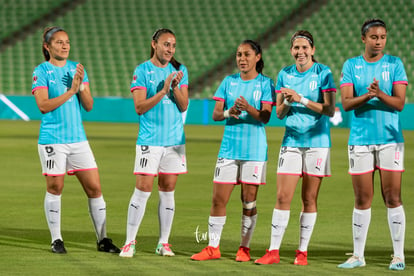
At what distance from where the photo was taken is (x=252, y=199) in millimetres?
7188

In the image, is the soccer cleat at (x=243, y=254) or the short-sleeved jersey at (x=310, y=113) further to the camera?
the soccer cleat at (x=243, y=254)

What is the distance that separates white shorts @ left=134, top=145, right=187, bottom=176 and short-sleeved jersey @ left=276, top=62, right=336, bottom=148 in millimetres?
1040

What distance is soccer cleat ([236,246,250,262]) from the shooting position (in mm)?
7148

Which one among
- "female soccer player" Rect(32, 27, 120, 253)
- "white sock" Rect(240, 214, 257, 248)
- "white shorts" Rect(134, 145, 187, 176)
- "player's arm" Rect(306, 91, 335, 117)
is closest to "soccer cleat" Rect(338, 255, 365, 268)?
"white sock" Rect(240, 214, 257, 248)

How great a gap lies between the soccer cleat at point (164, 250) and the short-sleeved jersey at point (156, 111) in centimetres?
93

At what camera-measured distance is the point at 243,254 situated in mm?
7172

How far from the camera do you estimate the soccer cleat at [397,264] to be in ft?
22.1

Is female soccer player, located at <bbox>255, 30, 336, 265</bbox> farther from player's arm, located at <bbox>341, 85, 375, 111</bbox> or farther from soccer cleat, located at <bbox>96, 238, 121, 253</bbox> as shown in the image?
soccer cleat, located at <bbox>96, 238, 121, 253</bbox>

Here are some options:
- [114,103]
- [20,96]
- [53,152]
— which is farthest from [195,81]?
[53,152]

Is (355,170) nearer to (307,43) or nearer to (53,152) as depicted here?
(307,43)

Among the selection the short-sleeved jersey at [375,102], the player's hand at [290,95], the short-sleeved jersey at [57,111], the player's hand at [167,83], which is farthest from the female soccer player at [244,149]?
the short-sleeved jersey at [57,111]

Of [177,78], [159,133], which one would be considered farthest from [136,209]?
[177,78]

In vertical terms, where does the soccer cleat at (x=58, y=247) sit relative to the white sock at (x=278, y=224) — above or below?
below

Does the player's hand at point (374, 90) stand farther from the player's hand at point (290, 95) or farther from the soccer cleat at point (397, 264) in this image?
the soccer cleat at point (397, 264)
